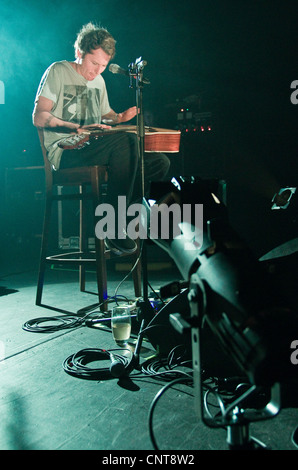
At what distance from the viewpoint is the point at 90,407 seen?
3.45ft

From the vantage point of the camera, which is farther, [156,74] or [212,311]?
[156,74]

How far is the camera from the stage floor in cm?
87

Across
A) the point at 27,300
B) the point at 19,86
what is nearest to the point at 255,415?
the point at 27,300

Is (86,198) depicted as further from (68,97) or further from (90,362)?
(90,362)

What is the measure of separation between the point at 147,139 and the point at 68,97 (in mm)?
618

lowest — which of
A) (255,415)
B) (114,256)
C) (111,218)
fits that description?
(255,415)

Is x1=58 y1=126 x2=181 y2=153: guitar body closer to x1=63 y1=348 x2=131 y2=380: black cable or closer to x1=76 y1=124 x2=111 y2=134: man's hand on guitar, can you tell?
x1=76 y1=124 x2=111 y2=134: man's hand on guitar

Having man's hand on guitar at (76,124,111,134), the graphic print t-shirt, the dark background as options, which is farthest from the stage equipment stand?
the dark background

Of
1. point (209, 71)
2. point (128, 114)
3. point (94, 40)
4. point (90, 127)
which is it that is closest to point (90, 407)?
point (90, 127)

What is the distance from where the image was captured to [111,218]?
204cm

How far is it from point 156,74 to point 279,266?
407 centimetres

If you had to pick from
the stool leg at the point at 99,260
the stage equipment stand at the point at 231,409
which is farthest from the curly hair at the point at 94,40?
the stage equipment stand at the point at 231,409

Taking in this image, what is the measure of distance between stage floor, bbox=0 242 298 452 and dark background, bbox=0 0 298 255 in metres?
2.40
